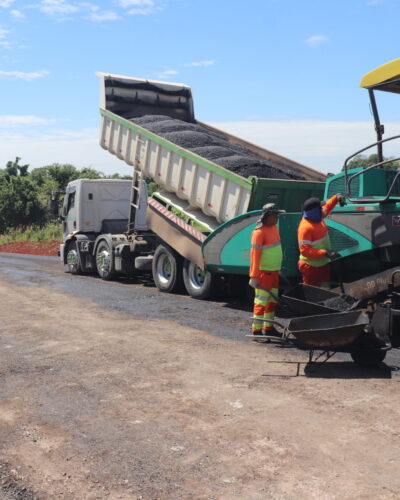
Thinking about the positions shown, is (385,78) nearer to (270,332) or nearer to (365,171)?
(365,171)

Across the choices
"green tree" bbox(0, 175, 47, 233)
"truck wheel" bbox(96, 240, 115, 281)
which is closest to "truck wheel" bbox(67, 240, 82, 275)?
"truck wheel" bbox(96, 240, 115, 281)

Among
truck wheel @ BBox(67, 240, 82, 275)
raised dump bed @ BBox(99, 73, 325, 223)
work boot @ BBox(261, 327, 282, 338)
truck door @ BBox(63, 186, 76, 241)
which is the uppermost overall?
raised dump bed @ BBox(99, 73, 325, 223)

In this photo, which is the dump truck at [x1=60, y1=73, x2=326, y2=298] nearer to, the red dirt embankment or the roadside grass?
the red dirt embankment

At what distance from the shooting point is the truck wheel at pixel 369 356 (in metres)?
5.78

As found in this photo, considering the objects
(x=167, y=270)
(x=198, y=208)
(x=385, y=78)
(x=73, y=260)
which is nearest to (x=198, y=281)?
(x=167, y=270)

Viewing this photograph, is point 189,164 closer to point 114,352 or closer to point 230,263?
point 230,263

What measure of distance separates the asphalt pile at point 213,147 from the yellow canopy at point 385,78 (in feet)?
10.9

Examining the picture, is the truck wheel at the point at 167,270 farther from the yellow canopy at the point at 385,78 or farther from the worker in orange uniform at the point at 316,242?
the yellow canopy at the point at 385,78

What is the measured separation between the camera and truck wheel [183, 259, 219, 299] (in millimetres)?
9758

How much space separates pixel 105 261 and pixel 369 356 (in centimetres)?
809

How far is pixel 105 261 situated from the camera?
1298 cm

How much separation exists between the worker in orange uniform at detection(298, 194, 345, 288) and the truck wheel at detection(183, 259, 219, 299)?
272 centimetres

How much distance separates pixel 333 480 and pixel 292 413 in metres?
1.12

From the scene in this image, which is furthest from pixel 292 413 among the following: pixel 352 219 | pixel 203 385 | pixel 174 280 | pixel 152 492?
pixel 174 280
